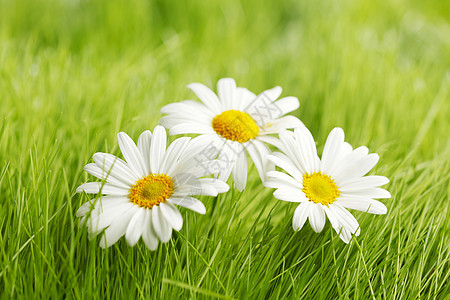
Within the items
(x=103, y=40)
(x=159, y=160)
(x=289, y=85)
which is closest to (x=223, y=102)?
(x=159, y=160)

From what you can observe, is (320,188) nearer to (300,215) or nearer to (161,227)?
(300,215)

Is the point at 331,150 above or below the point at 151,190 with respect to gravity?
above

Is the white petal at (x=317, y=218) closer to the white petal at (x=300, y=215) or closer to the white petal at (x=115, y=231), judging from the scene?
the white petal at (x=300, y=215)

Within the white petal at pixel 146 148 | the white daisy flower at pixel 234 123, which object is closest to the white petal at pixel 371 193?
the white daisy flower at pixel 234 123

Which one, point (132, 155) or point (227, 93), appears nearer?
point (132, 155)

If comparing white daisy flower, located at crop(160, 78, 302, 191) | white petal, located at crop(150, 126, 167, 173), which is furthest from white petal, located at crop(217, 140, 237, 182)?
white petal, located at crop(150, 126, 167, 173)

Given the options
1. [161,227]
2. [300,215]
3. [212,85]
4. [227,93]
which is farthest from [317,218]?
[212,85]
